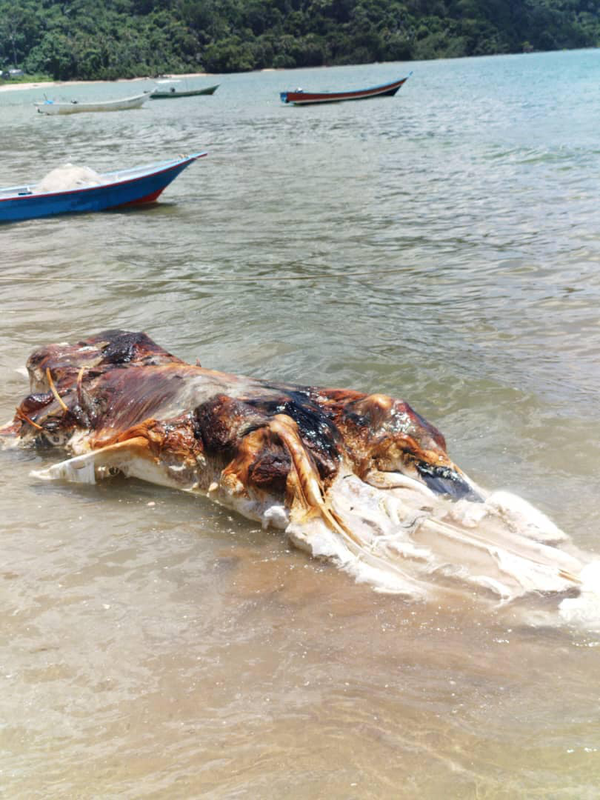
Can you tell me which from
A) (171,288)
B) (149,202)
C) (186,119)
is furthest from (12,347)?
(186,119)

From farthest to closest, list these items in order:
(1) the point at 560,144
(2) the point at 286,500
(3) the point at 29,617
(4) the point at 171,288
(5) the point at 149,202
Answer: (1) the point at 560,144
(5) the point at 149,202
(4) the point at 171,288
(2) the point at 286,500
(3) the point at 29,617

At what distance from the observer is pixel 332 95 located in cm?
4634

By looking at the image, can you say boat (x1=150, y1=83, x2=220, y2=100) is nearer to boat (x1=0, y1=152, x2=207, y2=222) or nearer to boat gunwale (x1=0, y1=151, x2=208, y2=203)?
boat gunwale (x1=0, y1=151, x2=208, y2=203)

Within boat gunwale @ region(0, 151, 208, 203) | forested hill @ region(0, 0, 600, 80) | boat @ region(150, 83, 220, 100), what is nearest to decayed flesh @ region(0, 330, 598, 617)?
boat gunwale @ region(0, 151, 208, 203)

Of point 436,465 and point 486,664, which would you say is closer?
point 486,664

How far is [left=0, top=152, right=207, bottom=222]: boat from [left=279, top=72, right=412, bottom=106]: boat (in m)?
31.9

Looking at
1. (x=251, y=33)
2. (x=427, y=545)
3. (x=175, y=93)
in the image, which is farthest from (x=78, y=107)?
(x=251, y=33)

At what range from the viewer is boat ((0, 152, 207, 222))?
13999 mm

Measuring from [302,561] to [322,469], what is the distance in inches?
18.4

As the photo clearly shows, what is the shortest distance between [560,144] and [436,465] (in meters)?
18.2

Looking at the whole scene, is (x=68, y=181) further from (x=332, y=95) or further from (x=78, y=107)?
(x=78, y=107)

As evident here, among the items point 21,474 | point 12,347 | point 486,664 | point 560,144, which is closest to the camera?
point 486,664

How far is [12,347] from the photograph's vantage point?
22.6 ft

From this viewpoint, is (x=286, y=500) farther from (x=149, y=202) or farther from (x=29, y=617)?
(x=149, y=202)
